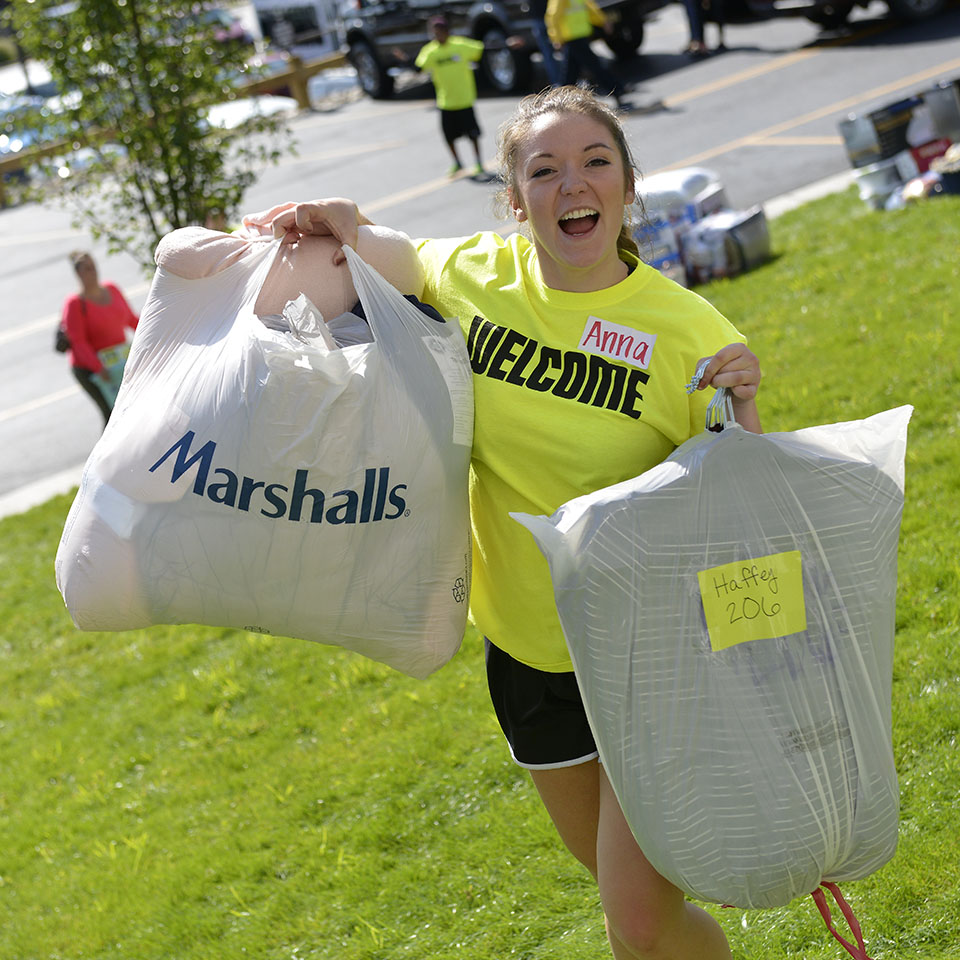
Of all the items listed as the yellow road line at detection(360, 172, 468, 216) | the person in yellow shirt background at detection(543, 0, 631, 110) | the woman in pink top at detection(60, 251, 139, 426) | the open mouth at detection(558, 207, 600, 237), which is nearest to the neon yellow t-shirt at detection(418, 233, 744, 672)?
the open mouth at detection(558, 207, 600, 237)

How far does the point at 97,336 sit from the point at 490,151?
7214 millimetres

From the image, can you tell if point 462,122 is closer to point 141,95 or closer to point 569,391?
point 141,95

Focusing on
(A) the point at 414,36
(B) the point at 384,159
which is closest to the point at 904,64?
(B) the point at 384,159

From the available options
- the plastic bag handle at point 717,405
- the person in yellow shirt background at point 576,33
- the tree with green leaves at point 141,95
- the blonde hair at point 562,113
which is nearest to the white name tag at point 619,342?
the plastic bag handle at point 717,405

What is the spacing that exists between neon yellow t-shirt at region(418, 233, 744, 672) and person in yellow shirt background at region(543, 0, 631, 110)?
1162cm

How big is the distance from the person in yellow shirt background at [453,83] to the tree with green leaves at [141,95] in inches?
257

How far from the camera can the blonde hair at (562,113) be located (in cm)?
219

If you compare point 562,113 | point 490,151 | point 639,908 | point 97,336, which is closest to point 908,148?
point 97,336

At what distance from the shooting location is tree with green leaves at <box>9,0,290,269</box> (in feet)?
19.8

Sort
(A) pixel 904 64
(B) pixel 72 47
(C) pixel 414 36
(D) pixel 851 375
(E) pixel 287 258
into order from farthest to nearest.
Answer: (C) pixel 414 36 → (A) pixel 904 64 → (B) pixel 72 47 → (D) pixel 851 375 → (E) pixel 287 258

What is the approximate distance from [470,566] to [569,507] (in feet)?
1.66

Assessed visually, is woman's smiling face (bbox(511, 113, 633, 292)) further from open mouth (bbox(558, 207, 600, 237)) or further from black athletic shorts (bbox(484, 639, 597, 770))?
black athletic shorts (bbox(484, 639, 597, 770))

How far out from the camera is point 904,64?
12445 mm

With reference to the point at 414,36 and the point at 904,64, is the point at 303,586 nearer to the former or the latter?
the point at 904,64
